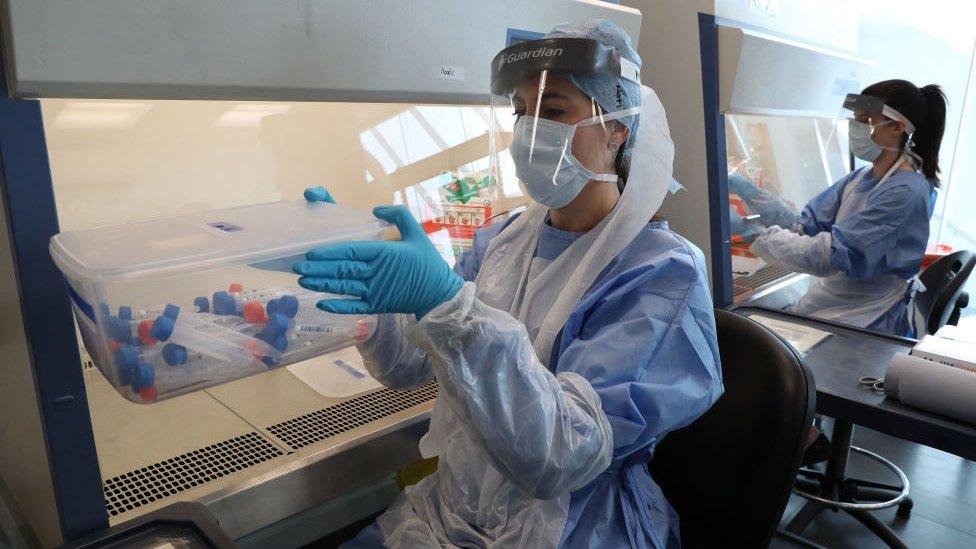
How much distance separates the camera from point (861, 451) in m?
2.96

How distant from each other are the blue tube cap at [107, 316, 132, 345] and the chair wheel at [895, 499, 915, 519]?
9.76 feet

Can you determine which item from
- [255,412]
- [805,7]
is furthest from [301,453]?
[805,7]

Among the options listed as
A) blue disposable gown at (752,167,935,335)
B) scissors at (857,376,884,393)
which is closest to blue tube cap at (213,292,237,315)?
scissors at (857,376,884,393)

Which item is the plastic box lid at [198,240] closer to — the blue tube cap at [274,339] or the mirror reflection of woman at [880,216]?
the blue tube cap at [274,339]

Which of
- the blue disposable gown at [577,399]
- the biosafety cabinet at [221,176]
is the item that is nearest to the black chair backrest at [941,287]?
the biosafety cabinet at [221,176]

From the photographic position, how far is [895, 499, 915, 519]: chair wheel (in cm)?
267

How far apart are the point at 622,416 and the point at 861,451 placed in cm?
250

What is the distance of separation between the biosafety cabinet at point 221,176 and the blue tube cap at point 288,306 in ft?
0.45

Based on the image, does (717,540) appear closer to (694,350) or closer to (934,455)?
(694,350)

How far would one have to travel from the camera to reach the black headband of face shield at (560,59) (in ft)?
3.92

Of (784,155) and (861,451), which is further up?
(784,155)

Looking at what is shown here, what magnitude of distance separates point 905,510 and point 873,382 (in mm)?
1398

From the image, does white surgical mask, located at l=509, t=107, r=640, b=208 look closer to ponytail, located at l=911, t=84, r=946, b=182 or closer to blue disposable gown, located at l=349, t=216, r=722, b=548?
blue disposable gown, located at l=349, t=216, r=722, b=548

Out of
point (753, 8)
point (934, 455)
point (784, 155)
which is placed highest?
point (753, 8)
